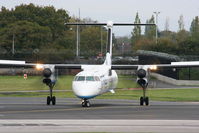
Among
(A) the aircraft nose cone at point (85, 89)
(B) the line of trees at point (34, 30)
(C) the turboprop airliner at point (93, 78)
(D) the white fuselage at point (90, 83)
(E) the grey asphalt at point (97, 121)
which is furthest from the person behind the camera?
(B) the line of trees at point (34, 30)

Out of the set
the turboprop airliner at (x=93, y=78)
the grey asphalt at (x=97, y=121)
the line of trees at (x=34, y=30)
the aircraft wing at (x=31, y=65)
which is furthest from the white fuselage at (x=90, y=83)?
the line of trees at (x=34, y=30)

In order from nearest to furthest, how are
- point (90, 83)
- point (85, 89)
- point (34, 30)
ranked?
point (85, 89)
point (90, 83)
point (34, 30)

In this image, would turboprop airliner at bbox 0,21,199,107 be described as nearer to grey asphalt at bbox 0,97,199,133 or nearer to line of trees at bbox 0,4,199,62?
grey asphalt at bbox 0,97,199,133

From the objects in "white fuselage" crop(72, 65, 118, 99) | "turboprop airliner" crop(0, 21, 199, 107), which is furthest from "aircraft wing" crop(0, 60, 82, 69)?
"white fuselage" crop(72, 65, 118, 99)

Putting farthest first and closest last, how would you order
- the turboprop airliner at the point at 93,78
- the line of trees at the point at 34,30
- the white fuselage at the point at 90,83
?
the line of trees at the point at 34,30, the turboprop airliner at the point at 93,78, the white fuselage at the point at 90,83

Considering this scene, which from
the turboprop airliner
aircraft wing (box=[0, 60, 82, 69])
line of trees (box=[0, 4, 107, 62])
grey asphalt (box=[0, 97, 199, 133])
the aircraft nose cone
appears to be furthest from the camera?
line of trees (box=[0, 4, 107, 62])

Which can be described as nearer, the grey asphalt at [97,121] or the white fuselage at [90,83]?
the grey asphalt at [97,121]

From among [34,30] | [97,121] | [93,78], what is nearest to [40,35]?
[34,30]

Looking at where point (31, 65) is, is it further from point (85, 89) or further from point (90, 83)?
point (85, 89)

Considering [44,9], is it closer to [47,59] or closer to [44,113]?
[47,59]

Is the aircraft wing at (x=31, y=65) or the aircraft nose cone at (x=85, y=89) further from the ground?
the aircraft wing at (x=31, y=65)

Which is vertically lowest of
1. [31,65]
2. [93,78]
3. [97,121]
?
[97,121]

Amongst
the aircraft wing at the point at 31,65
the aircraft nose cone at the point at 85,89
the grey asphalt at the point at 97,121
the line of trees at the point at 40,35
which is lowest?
the grey asphalt at the point at 97,121

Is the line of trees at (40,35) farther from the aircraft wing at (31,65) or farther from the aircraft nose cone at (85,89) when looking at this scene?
the aircraft nose cone at (85,89)
